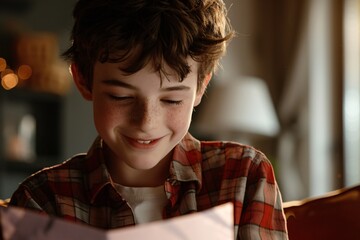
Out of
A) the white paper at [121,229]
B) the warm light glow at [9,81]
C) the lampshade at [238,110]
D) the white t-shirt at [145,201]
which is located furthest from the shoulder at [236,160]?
the warm light glow at [9,81]

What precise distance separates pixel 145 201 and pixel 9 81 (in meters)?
3.26

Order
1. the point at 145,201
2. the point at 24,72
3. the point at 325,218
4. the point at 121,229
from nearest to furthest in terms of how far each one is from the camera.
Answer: the point at 121,229, the point at 145,201, the point at 325,218, the point at 24,72

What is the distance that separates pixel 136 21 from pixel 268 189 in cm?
36

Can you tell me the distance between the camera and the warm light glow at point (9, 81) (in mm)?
4259

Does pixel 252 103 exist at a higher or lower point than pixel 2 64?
lower

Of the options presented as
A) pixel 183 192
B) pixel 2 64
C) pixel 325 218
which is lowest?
pixel 325 218

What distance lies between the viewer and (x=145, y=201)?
1.20 meters

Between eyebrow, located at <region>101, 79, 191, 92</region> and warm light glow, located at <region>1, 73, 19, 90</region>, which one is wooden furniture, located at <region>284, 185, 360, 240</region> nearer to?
eyebrow, located at <region>101, 79, 191, 92</region>

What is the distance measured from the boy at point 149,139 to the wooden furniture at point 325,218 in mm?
231

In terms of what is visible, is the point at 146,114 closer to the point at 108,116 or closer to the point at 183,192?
the point at 108,116

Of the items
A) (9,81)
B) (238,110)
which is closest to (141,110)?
(238,110)

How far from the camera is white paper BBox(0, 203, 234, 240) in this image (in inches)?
31.3

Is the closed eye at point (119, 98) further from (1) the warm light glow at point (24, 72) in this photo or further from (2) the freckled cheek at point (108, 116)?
(1) the warm light glow at point (24, 72)

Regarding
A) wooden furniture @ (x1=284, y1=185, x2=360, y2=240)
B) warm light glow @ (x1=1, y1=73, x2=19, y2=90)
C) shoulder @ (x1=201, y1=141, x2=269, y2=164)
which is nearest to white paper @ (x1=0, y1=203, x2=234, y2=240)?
shoulder @ (x1=201, y1=141, x2=269, y2=164)
